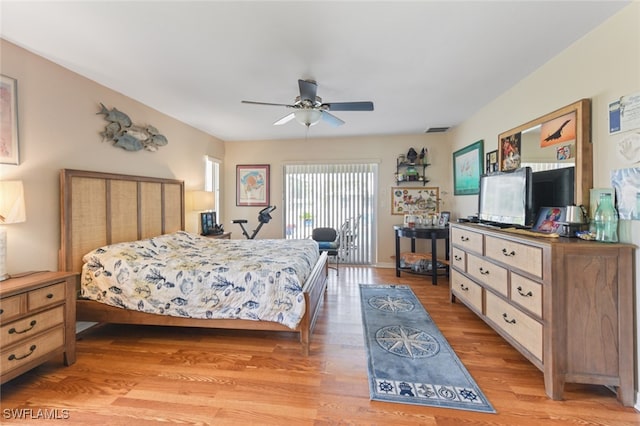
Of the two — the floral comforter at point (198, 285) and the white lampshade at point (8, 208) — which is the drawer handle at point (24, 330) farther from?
the floral comforter at point (198, 285)

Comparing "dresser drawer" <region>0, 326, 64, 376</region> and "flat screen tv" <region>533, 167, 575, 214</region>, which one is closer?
"dresser drawer" <region>0, 326, 64, 376</region>

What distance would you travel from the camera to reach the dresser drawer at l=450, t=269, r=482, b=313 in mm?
2617

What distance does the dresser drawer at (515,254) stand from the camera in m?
1.83

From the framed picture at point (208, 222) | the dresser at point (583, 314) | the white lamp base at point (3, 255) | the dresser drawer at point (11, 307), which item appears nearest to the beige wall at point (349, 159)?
the framed picture at point (208, 222)

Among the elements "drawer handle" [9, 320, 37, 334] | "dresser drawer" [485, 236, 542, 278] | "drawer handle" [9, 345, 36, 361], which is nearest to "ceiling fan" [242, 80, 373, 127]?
"dresser drawer" [485, 236, 542, 278]

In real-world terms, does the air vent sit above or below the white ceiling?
above

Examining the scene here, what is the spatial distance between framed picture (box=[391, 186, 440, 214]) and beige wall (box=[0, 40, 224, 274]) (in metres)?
4.26

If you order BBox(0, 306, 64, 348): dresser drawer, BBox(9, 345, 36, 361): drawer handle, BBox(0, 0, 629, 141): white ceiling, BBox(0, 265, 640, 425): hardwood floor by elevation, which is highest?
BBox(0, 0, 629, 141): white ceiling

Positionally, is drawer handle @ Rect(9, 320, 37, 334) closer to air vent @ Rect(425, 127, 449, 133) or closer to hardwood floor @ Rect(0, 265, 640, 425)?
hardwood floor @ Rect(0, 265, 640, 425)

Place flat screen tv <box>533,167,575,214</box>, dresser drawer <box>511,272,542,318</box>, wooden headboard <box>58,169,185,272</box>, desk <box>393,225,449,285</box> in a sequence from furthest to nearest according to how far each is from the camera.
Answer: desk <box>393,225,449,285</box>, wooden headboard <box>58,169,185,272</box>, flat screen tv <box>533,167,575,214</box>, dresser drawer <box>511,272,542,318</box>

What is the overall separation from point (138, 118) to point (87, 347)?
2534 millimetres

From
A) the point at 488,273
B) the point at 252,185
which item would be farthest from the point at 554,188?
the point at 252,185

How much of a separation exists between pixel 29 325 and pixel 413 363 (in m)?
2.71

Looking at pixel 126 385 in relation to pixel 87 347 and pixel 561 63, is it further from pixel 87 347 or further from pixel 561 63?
pixel 561 63
